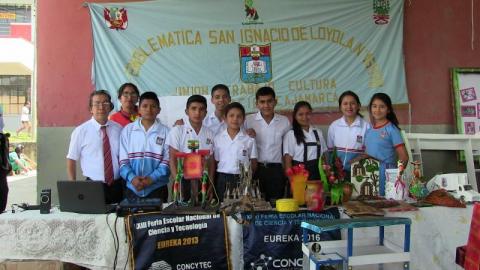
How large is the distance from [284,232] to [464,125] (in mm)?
3037

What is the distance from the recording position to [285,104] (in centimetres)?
423

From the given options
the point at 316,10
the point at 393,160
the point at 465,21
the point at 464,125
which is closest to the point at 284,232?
the point at 393,160

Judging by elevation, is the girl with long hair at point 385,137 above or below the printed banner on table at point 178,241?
above

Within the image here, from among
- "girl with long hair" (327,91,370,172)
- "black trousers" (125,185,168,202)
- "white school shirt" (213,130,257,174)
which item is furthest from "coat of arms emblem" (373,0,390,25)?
"black trousers" (125,185,168,202)

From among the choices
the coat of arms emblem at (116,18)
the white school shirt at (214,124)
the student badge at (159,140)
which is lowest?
the student badge at (159,140)

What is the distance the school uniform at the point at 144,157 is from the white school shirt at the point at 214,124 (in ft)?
1.70

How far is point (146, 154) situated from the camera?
288cm

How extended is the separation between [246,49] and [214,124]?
115 cm

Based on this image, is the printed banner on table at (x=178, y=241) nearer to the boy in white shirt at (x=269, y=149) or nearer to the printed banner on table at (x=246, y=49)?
the boy in white shirt at (x=269, y=149)

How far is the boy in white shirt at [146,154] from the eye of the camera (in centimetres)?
286

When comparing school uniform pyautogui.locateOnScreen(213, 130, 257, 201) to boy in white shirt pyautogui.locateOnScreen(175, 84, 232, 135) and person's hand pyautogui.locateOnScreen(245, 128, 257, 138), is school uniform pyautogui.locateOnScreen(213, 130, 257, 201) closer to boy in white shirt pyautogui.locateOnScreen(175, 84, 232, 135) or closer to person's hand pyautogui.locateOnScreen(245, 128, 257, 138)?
person's hand pyautogui.locateOnScreen(245, 128, 257, 138)

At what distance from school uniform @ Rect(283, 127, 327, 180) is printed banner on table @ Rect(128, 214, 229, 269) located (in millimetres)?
1047

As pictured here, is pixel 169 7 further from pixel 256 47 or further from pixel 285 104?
pixel 285 104

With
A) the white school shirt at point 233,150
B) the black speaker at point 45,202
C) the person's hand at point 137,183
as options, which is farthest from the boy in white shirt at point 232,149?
the black speaker at point 45,202
